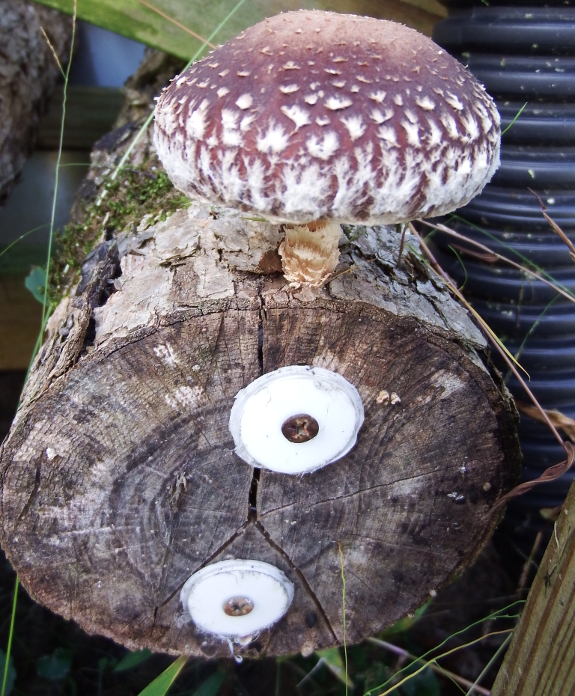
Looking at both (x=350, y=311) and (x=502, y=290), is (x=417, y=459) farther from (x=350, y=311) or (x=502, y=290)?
(x=502, y=290)

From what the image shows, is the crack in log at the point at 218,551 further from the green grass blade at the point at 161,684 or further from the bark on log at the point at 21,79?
the bark on log at the point at 21,79

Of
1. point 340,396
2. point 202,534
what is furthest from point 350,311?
point 202,534

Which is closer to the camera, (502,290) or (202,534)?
(202,534)

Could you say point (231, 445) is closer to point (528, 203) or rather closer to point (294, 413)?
point (294, 413)

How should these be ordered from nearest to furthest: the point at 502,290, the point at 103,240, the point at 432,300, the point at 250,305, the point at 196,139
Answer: the point at 196,139 < the point at 250,305 < the point at 432,300 < the point at 103,240 < the point at 502,290

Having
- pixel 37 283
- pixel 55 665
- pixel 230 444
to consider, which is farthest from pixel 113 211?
pixel 55 665

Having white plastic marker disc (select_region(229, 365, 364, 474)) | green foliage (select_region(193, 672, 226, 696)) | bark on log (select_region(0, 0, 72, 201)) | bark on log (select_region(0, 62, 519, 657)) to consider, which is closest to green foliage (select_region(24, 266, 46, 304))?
bark on log (select_region(0, 62, 519, 657))
